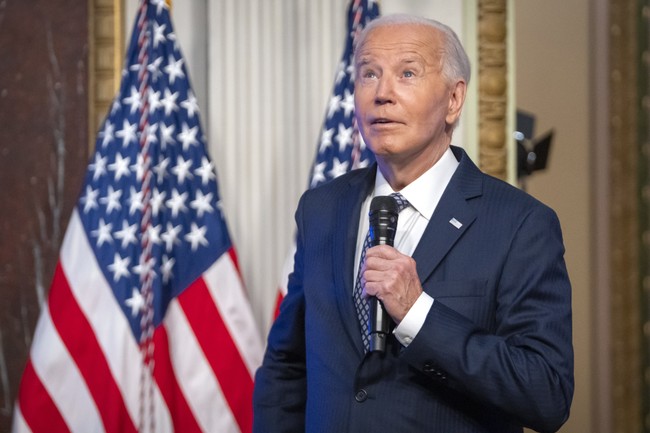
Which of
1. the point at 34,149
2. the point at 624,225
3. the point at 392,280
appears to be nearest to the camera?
the point at 392,280

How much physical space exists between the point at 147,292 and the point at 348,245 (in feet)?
5.00

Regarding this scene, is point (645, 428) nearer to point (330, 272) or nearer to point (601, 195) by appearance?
point (601, 195)

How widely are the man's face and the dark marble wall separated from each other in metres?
2.11

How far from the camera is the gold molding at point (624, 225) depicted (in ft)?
18.8

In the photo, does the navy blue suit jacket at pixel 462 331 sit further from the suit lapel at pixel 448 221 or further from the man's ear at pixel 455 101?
the man's ear at pixel 455 101

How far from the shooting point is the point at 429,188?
78.7 inches

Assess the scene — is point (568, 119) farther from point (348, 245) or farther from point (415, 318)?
point (415, 318)

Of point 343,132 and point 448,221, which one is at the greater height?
point 343,132

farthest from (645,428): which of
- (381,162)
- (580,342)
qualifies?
(381,162)

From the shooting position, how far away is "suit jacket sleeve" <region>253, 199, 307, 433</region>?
6.89ft

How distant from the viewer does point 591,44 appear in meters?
6.93

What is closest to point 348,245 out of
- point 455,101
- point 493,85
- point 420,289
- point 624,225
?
point 420,289

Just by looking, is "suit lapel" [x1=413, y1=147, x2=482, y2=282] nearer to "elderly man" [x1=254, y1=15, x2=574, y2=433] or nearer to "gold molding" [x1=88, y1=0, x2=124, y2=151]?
"elderly man" [x1=254, y1=15, x2=574, y2=433]

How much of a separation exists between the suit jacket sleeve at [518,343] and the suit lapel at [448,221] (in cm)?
9
